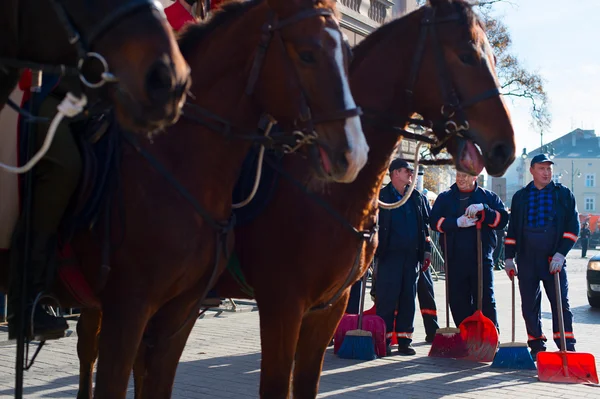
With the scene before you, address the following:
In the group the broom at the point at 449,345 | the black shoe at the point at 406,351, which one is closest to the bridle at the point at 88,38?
the broom at the point at 449,345

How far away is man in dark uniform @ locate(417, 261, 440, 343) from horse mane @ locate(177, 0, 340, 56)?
7093 millimetres

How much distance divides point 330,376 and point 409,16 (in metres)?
4.19

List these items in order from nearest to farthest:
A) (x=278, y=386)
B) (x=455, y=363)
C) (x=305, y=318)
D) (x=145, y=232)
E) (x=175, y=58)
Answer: (x=175, y=58) → (x=145, y=232) → (x=278, y=386) → (x=305, y=318) → (x=455, y=363)

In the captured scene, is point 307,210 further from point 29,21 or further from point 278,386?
point 29,21

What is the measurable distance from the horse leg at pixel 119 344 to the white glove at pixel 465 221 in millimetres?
6807

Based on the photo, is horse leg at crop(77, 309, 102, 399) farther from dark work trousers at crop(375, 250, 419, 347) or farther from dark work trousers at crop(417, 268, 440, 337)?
dark work trousers at crop(417, 268, 440, 337)

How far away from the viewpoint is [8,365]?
8.37 metres

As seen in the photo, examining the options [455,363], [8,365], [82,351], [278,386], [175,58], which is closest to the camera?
[175,58]

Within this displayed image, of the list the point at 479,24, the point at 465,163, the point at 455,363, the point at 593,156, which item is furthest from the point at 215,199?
the point at 593,156

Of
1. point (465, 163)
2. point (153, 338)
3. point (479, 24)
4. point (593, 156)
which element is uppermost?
point (593, 156)

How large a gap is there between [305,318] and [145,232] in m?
1.66

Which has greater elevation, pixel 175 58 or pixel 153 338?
pixel 175 58

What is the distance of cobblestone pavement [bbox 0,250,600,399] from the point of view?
7609 mm

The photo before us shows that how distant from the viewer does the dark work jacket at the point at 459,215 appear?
10148mm
